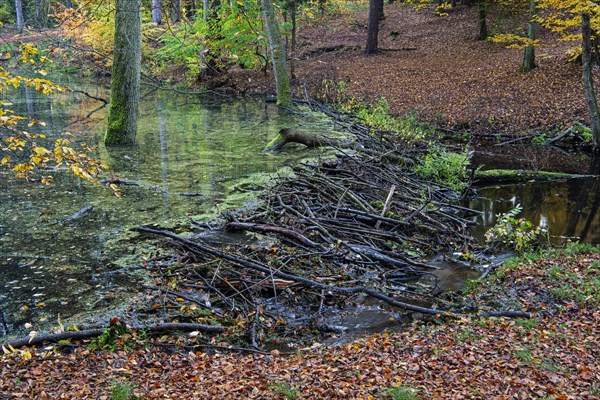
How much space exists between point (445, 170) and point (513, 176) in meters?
1.98

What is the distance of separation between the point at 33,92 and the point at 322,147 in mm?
20237

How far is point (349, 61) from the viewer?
29.0 metres

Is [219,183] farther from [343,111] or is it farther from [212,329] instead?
[343,111]

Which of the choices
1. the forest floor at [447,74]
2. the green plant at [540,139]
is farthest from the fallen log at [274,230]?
the forest floor at [447,74]

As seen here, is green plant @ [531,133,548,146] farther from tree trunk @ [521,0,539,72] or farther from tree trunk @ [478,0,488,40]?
tree trunk @ [478,0,488,40]

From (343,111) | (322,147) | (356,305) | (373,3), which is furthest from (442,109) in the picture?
(356,305)

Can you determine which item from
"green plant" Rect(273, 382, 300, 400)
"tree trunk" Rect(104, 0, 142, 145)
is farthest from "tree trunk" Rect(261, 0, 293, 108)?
"green plant" Rect(273, 382, 300, 400)

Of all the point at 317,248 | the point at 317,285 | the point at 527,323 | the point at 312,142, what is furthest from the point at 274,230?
the point at 312,142

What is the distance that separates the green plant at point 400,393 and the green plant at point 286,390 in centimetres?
81

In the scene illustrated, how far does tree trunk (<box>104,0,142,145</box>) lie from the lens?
1243 centimetres

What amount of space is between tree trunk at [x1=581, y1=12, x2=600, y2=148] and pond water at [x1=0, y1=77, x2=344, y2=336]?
780 cm

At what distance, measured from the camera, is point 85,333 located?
18.1 ft

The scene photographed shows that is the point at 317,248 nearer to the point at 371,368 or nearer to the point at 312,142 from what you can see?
the point at 371,368

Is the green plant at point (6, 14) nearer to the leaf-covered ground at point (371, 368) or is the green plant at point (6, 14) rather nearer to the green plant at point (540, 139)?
the green plant at point (540, 139)
